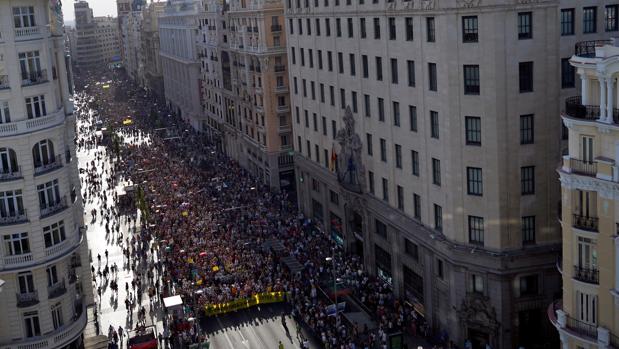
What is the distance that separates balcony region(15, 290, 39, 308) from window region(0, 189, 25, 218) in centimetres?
526

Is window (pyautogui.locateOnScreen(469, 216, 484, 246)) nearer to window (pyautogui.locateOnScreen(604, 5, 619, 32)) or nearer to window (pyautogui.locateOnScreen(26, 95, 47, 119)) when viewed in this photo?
window (pyautogui.locateOnScreen(604, 5, 619, 32))

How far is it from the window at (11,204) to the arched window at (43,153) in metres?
2.32

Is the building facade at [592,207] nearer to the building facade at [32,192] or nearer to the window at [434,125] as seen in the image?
the window at [434,125]

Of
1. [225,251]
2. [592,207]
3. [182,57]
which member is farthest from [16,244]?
[182,57]

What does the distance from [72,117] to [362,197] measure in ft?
87.3

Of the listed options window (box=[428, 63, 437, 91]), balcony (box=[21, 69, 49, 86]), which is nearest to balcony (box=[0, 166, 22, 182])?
balcony (box=[21, 69, 49, 86])

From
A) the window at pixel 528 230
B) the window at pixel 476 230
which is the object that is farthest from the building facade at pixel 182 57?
the window at pixel 528 230

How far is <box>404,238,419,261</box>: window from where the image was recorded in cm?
6003

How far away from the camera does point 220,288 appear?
67.9 m

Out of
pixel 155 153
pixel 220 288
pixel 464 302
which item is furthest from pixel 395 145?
pixel 155 153

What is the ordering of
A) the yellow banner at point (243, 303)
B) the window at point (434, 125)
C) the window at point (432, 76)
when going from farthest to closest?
the yellow banner at point (243, 303) < the window at point (434, 125) < the window at point (432, 76)

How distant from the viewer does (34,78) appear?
4947cm

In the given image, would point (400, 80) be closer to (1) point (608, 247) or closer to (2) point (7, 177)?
(1) point (608, 247)

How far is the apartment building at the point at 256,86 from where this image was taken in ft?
331
